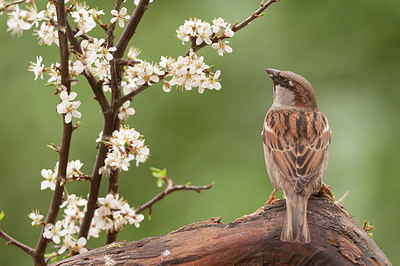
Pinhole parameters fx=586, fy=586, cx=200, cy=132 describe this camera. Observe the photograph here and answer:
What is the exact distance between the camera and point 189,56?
7.83ft

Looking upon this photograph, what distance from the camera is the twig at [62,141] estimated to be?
2.25 metres

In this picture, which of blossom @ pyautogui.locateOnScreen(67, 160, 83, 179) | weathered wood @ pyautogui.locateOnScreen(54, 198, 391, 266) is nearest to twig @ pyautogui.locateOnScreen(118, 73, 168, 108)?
blossom @ pyautogui.locateOnScreen(67, 160, 83, 179)

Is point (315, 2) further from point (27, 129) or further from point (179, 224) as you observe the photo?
point (27, 129)

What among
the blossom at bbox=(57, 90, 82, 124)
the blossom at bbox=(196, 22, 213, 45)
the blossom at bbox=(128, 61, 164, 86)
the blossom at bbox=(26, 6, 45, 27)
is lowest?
the blossom at bbox=(57, 90, 82, 124)

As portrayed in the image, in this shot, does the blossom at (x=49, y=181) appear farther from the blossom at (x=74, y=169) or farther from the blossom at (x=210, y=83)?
the blossom at (x=210, y=83)

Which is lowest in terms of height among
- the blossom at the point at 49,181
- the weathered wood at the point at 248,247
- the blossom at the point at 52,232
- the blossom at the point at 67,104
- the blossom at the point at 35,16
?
the weathered wood at the point at 248,247

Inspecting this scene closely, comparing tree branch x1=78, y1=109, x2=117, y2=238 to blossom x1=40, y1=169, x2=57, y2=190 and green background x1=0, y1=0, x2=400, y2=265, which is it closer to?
blossom x1=40, y1=169, x2=57, y2=190

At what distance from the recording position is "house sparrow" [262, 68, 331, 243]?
261 cm

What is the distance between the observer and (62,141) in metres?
2.42

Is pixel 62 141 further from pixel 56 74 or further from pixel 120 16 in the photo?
pixel 120 16

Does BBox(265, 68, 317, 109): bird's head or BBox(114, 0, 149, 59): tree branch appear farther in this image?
BBox(265, 68, 317, 109): bird's head

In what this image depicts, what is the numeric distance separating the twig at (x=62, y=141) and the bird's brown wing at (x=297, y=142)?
3.34ft

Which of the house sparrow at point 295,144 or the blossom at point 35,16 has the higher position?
the blossom at point 35,16

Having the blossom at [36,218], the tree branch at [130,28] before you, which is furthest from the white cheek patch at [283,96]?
the blossom at [36,218]
